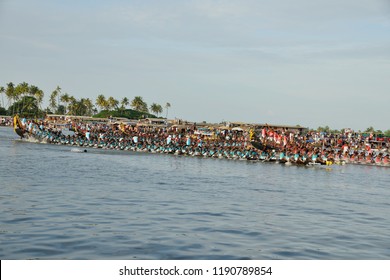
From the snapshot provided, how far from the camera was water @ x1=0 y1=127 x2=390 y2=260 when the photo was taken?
1311 centimetres

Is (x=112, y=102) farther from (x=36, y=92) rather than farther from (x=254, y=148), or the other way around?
(x=254, y=148)

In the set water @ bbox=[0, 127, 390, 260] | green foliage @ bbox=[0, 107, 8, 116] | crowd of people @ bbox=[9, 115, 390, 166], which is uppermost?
green foliage @ bbox=[0, 107, 8, 116]

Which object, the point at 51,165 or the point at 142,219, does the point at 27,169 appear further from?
the point at 142,219

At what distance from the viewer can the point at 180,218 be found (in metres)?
17.7

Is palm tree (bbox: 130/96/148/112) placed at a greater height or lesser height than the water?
greater

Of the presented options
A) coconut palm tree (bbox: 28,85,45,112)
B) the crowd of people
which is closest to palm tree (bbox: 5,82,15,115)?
coconut palm tree (bbox: 28,85,45,112)

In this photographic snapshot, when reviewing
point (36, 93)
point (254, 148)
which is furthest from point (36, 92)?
point (254, 148)

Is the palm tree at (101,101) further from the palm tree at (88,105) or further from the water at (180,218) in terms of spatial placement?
the water at (180,218)

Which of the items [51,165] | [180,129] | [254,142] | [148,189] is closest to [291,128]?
[180,129]

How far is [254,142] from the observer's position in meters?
57.3

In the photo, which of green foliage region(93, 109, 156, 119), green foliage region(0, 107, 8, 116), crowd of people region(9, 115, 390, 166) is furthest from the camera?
green foliage region(0, 107, 8, 116)

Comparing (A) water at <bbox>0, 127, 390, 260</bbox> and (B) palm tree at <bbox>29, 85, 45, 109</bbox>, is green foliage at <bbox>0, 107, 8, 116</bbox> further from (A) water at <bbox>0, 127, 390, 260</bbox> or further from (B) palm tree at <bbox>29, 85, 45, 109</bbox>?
(A) water at <bbox>0, 127, 390, 260</bbox>

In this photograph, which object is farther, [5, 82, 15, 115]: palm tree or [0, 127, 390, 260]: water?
[5, 82, 15, 115]: palm tree

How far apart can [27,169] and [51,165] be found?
3.73 metres
